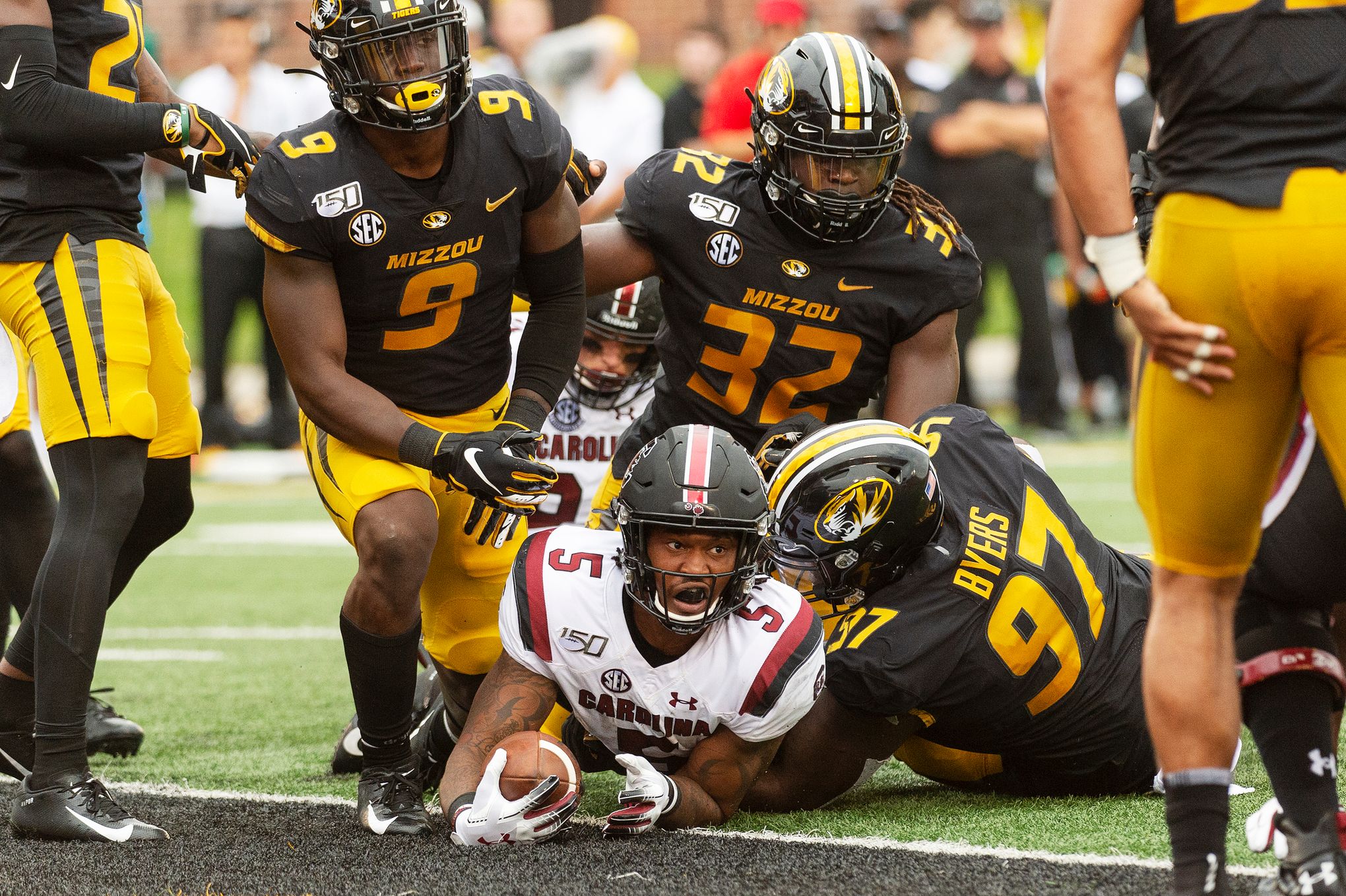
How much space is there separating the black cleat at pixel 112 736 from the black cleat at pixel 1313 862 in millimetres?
3140

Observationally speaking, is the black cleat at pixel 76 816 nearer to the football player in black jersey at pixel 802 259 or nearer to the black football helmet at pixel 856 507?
the black football helmet at pixel 856 507

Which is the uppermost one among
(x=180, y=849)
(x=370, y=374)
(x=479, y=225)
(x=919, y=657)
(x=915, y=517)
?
(x=479, y=225)

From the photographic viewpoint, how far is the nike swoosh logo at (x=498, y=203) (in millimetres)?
3967

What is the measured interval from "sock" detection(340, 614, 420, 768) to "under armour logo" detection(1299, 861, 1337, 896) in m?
1.93

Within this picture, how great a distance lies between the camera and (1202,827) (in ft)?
9.14

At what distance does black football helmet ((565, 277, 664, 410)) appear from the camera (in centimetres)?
536

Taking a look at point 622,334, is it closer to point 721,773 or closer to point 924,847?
point 721,773

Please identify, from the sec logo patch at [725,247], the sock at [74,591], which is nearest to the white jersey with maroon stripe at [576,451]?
the sec logo patch at [725,247]

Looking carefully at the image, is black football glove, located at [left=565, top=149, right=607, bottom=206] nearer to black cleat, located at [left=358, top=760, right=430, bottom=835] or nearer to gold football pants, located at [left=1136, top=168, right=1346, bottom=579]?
black cleat, located at [left=358, top=760, right=430, bottom=835]

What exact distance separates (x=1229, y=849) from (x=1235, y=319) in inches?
50.9

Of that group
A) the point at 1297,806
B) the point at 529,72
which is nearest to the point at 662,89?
the point at 529,72

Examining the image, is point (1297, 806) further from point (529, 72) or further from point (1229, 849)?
point (529, 72)

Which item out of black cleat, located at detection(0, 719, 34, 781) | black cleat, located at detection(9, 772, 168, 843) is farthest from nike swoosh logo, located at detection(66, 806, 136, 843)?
black cleat, located at detection(0, 719, 34, 781)

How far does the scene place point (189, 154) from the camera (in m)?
3.88
